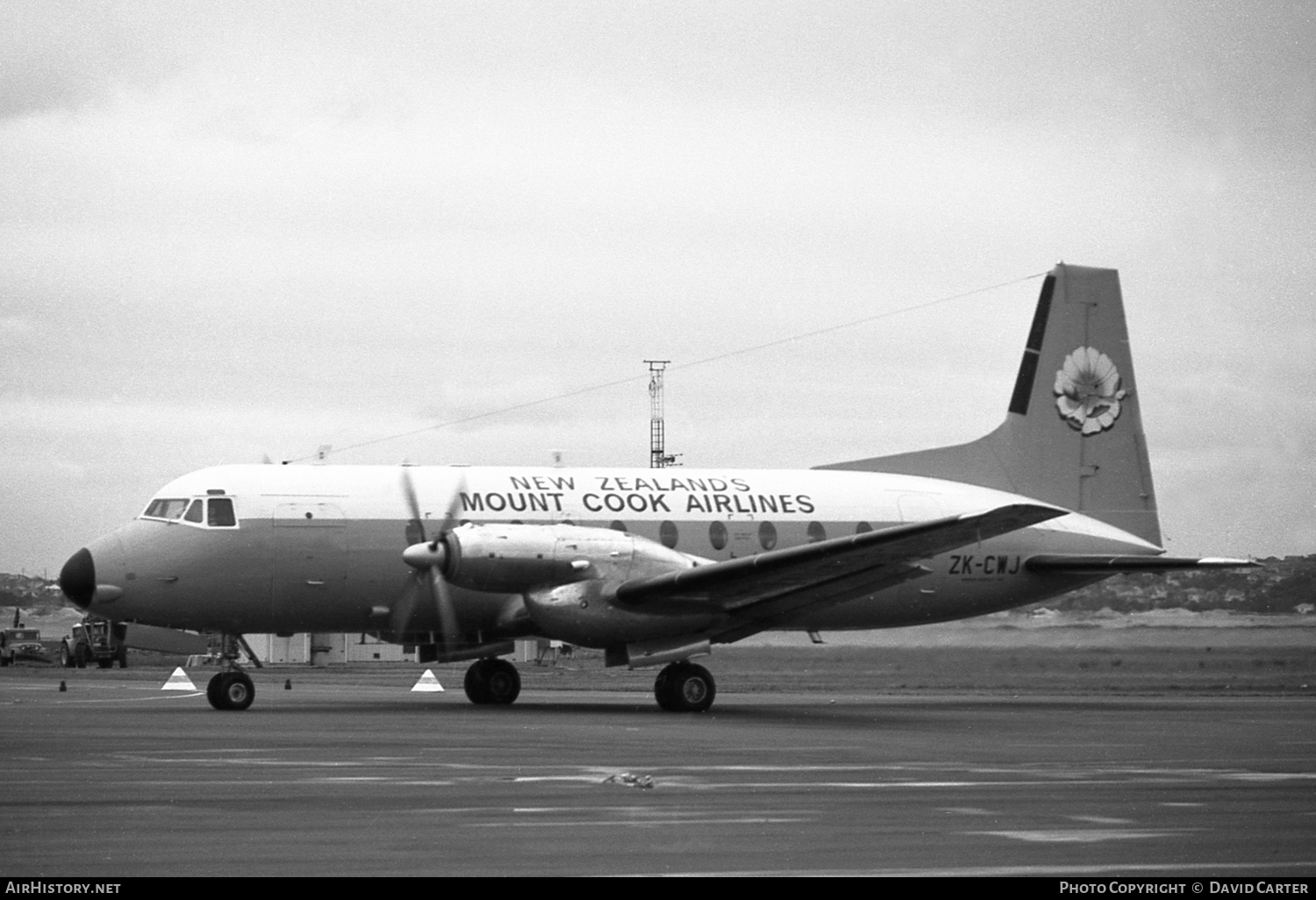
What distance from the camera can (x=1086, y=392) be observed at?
103 feet

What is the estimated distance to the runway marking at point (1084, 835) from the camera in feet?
33.8

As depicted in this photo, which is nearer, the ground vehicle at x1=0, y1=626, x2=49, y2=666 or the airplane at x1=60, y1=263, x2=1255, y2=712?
the airplane at x1=60, y1=263, x2=1255, y2=712

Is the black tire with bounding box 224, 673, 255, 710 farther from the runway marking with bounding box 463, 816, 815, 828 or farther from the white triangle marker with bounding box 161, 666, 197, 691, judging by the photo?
the runway marking with bounding box 463, 816, 815, 828

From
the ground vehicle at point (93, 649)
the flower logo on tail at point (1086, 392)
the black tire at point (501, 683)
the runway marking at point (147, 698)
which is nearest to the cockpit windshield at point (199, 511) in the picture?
the runway marking at point (147, 698)

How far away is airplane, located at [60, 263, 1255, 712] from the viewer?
24109 mm

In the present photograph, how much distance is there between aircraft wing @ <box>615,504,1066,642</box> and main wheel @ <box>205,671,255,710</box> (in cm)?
572

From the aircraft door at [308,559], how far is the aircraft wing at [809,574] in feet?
14.5

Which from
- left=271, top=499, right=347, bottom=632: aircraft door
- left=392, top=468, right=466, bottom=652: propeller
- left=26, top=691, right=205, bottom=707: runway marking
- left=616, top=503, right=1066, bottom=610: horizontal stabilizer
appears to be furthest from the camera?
left=26, top=691, right=205, bottom=707: runway marking

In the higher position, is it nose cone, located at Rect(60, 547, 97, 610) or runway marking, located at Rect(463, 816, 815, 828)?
nose cone, located at Rect(60, 547, 97, 610)

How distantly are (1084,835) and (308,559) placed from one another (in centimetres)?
1645

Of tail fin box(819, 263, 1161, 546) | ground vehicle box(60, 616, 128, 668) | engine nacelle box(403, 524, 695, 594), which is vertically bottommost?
ground vehicle box(60, 616, 128, 668)

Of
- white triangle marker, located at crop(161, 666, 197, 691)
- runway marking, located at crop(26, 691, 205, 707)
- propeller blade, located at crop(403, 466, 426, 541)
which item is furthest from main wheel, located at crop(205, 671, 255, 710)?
white triangle marker, located at crop(161, 666, 197, 691)

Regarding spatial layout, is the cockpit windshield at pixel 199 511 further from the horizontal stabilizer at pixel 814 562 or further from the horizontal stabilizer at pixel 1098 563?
the horizontal stabilizer at pixel 1098 563

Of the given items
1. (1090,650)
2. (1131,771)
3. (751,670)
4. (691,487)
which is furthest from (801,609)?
(751,670)
